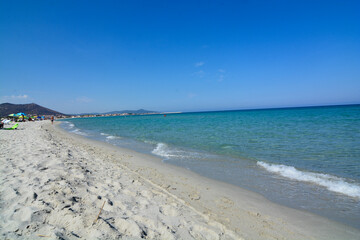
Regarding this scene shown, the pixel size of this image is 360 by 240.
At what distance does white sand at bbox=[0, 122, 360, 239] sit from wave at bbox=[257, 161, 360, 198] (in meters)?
2.12

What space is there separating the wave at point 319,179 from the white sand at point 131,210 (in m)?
2.12

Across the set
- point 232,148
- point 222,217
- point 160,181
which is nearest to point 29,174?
point 160,181

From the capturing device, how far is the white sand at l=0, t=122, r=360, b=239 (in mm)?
2875

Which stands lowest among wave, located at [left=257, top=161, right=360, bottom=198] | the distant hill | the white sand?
wave, located at [left=257, top=161, right=360, bottom=198]

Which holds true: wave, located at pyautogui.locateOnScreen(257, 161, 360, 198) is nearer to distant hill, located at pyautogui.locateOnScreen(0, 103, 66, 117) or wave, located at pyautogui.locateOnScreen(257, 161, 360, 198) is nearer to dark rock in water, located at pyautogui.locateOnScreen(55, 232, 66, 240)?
dark rock in water, located at pyautogui.locateOnScreen(55, 232, 66, 240)

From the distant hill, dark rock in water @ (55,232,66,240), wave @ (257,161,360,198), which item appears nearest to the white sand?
dark rock in water @ (55,232,66,240)

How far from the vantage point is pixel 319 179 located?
621cm

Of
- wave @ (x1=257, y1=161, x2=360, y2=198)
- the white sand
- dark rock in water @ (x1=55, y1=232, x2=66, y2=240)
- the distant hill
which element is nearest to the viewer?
dark rock in water @ (x1=55, y1=232, x2=66, y2=240)

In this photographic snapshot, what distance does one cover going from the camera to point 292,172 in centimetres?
693

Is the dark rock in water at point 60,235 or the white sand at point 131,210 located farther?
the white sand at point 131,210

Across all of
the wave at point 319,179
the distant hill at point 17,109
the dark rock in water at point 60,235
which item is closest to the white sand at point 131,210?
the dark rock in water at point 60,235

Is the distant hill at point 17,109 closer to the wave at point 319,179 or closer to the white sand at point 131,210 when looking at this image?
the white sand at point 131,210

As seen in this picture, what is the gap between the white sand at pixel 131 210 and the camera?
2.88 metres

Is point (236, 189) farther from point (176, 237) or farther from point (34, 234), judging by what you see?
point (34, 234)
